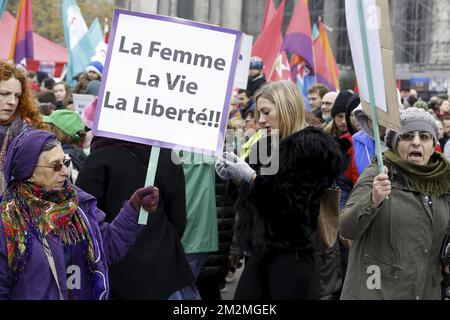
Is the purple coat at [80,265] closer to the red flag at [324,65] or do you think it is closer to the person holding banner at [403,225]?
the person holding banner at [403,225]

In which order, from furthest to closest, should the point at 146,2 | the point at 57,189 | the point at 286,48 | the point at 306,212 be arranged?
1. the point at 146,2
2. the point at 286,48
3. the point at 306,212
4. the point at 57,189

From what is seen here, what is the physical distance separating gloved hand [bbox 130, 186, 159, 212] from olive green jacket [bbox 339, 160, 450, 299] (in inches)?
34.5

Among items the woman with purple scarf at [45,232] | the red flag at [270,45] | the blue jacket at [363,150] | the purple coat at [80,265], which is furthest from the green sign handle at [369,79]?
the red flag at [270,45]

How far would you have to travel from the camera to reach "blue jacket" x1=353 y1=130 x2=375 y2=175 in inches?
239

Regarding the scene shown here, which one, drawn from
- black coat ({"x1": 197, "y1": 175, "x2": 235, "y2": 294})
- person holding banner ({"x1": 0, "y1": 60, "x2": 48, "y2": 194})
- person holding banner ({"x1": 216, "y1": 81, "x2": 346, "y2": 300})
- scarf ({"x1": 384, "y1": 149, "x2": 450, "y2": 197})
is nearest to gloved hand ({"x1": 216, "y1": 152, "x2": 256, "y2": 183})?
person holding banner ({"x1": 216, "y1": 81, "x2": 346, "y2": 300})

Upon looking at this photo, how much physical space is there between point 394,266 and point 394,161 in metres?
0.47

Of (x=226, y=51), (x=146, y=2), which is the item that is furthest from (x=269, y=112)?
(x=146, y=2)

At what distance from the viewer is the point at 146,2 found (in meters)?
43.7

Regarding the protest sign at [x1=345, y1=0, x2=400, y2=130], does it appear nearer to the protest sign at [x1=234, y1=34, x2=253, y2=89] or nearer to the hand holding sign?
the hand holding sign

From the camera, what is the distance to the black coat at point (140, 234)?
450 cm

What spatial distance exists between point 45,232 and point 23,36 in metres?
9.42

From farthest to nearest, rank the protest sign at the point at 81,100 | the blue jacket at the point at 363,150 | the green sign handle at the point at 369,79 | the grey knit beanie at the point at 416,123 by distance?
the protest sign at the point at 81,100 < the blue jacket at the point at 363,150 < the grey knit beanie at the point at 416,123 < the green sign handle at the point at 369,79

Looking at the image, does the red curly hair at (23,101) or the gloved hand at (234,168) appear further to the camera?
the red curly hair at (23,101)

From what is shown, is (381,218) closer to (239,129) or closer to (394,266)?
(394,266)
